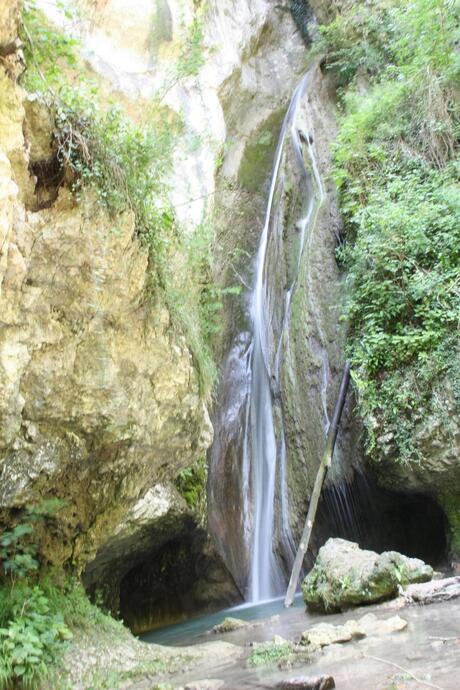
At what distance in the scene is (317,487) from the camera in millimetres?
9266

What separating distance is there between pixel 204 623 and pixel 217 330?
4468mm

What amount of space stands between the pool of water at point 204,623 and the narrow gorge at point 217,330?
0.33 ft

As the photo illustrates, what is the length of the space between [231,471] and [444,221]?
5.96 meters

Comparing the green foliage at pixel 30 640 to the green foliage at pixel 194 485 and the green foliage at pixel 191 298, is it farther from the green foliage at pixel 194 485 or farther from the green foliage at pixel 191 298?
the green foliage at pixel 194 485

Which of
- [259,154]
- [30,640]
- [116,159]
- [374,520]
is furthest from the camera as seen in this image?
[259,154]

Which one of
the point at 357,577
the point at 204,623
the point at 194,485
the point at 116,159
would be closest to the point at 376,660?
the point at 357,577

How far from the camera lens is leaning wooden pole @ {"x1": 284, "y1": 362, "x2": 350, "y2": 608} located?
838cm

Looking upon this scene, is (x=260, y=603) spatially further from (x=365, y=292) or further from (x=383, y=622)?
(x=365, y=292)

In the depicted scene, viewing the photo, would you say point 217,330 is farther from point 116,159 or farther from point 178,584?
point 178,584

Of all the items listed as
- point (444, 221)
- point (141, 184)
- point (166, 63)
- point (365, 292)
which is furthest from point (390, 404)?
point (166, 63)

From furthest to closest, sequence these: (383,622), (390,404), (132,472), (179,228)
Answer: (390,404) → (179,228) → (132,472) → (383,622)

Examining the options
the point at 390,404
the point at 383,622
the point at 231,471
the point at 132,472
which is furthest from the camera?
the point at 231,471

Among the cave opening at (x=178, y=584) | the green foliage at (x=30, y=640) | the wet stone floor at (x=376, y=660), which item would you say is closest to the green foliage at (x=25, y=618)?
the green foliage at (x=30, y=640)

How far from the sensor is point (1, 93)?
3.78m
